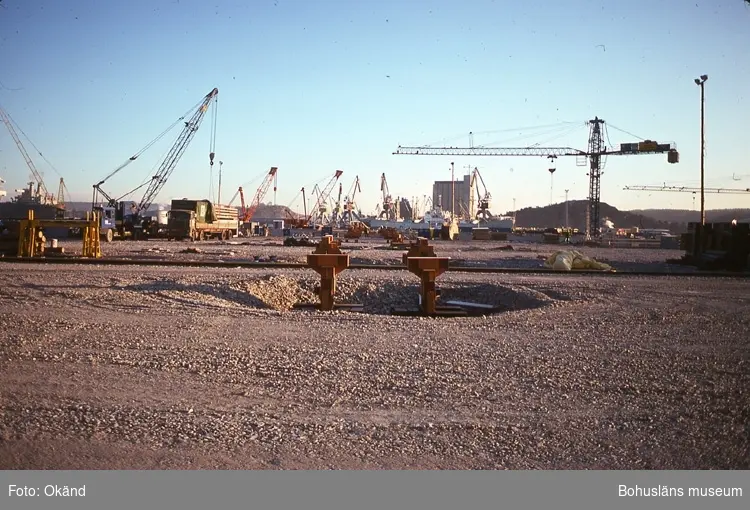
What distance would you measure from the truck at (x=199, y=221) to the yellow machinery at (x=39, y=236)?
82.3 ft

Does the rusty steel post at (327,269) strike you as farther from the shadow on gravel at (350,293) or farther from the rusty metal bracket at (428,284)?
the rusty metal bracket at (428,284)

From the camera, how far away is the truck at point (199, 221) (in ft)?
169

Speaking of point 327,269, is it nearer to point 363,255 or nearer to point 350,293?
point 350,293

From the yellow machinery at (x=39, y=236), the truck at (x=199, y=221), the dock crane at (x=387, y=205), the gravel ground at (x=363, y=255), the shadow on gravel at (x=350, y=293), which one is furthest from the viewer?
the dock crane at (x=387, y=205)

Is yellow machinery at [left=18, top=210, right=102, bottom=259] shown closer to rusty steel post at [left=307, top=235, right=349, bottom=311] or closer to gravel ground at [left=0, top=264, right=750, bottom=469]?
gravel ground at [left=0, top=264, right=750, bottom=469]

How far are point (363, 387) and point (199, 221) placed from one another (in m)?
50.8

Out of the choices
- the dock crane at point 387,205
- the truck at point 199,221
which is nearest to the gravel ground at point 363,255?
the truck at point 199,221

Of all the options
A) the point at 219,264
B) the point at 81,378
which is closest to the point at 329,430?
the point at 81,378

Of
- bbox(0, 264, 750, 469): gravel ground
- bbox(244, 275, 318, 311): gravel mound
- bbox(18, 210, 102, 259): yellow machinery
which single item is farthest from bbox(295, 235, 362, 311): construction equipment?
bbox(18, 210, 102, 259): yellow machinery

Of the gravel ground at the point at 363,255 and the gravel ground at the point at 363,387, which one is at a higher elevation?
the gravel ground at the point at 363,255

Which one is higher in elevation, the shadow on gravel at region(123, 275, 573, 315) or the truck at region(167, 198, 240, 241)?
the truck at region(167, 198, 240, 241)

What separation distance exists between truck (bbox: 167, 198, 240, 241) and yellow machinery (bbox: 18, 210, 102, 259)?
2508cm

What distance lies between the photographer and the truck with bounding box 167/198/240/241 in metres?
51.6

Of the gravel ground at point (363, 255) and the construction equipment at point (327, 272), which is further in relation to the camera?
the gravel ground at point (363, 255)
